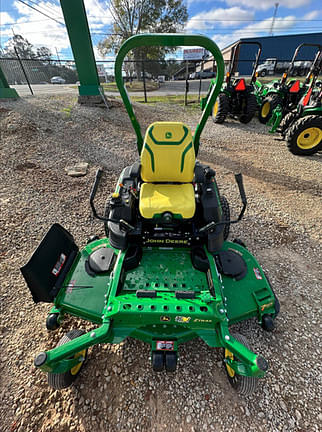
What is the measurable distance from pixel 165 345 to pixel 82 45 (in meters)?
9.35

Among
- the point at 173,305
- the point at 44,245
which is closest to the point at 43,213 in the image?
the point at 44,245

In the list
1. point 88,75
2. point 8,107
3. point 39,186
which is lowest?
point 39,186

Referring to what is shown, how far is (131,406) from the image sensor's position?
178 cm

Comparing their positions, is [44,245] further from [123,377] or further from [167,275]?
[123,377]

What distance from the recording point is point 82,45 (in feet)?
24.1

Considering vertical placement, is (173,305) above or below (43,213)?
above

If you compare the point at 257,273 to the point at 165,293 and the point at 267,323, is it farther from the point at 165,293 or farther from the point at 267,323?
the point at 165,293

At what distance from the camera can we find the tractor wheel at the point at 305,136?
5684 mm

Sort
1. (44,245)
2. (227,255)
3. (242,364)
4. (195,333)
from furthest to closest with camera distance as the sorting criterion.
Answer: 1. (227,255)
2. (44,245)
3. (195,333)
4. (242,364)

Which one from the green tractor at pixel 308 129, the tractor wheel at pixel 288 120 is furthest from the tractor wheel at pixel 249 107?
the green tractor at pixel 308 129

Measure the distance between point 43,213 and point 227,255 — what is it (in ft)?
10.9

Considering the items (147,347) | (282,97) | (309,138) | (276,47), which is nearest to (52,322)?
(147,347)

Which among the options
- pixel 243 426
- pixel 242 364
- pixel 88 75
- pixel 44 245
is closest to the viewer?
pixel 242 364

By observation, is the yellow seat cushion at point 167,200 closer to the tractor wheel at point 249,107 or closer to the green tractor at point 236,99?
the green tractor at point 236,99
